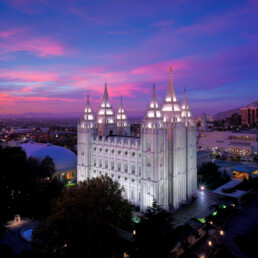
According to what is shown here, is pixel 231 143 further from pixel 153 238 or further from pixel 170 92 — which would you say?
pixel 153 238

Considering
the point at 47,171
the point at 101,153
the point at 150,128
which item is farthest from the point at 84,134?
the point at 150,128

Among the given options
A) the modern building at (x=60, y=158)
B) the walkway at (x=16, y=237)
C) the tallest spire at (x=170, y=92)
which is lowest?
the walkway at (x=16, y=237)

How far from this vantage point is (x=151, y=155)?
3875 cm

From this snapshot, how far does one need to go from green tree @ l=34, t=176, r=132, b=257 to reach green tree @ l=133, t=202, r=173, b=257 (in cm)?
314

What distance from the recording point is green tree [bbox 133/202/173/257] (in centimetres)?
2273

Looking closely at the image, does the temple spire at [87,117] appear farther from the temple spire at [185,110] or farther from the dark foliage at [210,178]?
the dark foliage at [210,178]

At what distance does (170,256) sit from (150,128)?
20.5 meters

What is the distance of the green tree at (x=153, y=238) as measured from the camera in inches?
895

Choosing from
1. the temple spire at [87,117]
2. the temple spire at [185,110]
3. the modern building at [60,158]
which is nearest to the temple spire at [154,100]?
the temple spire at [185,110]

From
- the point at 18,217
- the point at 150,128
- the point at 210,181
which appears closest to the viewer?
the point at 18,217

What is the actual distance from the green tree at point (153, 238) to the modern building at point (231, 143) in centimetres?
7121

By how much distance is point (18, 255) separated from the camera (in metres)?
27.0

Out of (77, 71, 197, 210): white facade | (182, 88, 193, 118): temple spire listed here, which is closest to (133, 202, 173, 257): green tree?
(77, 71, 197, 210): white facade

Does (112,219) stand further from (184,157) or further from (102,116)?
(102,116)
